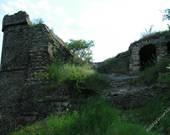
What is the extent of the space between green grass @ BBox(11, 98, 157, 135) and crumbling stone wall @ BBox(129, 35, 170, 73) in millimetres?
5491

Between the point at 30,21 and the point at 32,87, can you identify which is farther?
the point at 30,21

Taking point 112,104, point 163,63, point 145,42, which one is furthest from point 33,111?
point 145,42

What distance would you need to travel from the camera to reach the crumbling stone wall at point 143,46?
12.8 metres

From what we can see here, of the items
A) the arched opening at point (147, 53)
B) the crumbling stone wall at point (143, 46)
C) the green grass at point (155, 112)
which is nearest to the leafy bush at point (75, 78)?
the green grass at point (155, 112)

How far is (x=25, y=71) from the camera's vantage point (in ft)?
32.5

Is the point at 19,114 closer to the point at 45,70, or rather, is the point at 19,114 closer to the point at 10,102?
the point at 10,102

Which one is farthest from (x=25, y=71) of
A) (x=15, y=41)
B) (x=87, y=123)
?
(x=87, y=123)

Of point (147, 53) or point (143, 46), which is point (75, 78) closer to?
point (143, 46)

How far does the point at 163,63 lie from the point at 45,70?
2812 millimetres

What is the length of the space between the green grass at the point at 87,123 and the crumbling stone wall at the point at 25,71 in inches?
44.3

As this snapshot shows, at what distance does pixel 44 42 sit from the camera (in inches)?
397

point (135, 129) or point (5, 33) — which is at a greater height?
point (5, 33)

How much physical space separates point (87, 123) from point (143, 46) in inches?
281

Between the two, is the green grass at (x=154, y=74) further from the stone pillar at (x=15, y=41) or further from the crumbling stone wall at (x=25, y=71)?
the stone pillar at (x=15, y=41)
